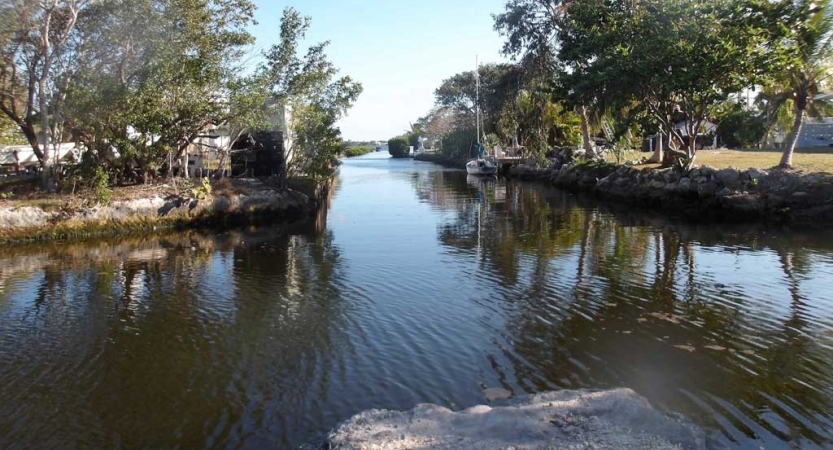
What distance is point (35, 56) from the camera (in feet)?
69.5

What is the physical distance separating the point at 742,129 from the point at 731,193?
91.1 feet

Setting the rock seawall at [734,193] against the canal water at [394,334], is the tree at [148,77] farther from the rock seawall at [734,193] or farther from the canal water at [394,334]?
the rock seawall at [734,193]

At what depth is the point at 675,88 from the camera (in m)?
23.5

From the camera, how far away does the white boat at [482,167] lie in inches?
2217

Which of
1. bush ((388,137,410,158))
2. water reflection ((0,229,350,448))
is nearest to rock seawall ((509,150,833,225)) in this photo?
water reflection ((0,229,350,448))

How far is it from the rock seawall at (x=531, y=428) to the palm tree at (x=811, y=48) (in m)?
20.6

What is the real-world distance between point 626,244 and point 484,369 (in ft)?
37.6

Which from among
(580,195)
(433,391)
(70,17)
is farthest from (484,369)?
(580,195)

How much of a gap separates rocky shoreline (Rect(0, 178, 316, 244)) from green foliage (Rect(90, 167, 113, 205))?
0.32m

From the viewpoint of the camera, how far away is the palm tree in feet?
69.9

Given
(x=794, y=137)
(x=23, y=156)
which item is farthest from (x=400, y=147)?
(x=794, y=137)

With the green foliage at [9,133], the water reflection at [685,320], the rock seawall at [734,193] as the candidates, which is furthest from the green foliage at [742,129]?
the green foliage at [9,133]

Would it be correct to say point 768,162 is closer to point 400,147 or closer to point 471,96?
point 471,96

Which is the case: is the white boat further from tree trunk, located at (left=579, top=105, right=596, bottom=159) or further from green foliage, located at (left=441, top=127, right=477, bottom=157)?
green foliage, located at (left=441, top=127, right=477, bottom=157)
